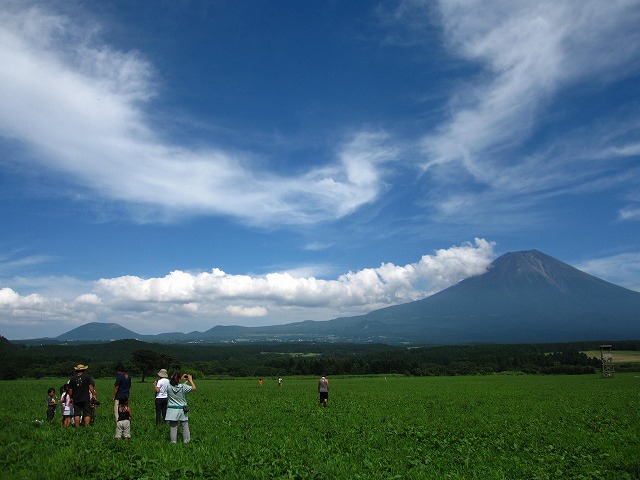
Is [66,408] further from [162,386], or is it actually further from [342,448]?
[342,448]

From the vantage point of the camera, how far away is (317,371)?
4013 inches

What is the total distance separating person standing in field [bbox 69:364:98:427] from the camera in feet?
49.0

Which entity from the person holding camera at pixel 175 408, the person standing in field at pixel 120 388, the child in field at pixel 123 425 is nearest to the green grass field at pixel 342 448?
the child in field at pixel 123 425

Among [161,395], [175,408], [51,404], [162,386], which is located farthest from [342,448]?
[51,404]

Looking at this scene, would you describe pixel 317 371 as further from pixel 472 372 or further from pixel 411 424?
pixel 411 424

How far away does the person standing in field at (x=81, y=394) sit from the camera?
14.9 m

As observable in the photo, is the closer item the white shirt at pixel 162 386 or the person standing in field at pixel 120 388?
the person standing in field at pixel 120 388

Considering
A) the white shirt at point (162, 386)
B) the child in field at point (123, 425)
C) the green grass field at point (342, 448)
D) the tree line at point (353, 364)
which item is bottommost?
the tree line at point (353, 364)

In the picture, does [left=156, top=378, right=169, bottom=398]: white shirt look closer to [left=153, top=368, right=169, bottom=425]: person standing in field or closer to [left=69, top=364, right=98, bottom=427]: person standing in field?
[left=153, top=368, right=169, bottom=425]: person standing in field

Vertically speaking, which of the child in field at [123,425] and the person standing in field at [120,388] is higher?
the person standing in field at [120,388]

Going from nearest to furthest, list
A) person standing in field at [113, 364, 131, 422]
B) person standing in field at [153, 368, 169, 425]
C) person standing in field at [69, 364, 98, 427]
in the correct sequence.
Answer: person standing in field at [113, 364, 131, 422], person standing in field at [69, 364, 98, 427], person standing in field at [153, 368, 169, 425]

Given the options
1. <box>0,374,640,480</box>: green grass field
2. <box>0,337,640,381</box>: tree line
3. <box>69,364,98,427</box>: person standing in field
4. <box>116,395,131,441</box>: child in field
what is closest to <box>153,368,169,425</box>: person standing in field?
<box>0,374,640,480</box>: green grass field

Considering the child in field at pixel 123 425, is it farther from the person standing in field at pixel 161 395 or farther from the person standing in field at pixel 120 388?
the person standing in field at pixel 161 395

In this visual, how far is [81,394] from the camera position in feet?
49.0
